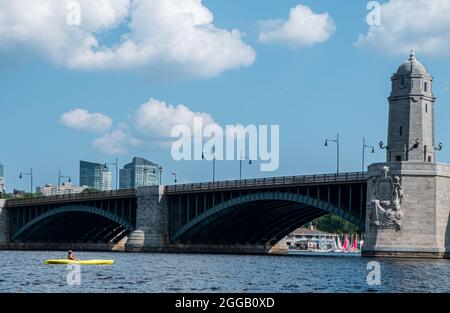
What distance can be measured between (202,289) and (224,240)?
288ft

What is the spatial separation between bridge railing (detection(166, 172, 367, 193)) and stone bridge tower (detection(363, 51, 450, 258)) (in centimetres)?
600

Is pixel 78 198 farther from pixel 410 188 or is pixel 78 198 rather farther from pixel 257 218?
pixel 410 188

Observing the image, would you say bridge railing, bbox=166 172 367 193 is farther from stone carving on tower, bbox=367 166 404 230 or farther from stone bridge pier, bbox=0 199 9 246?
stone bridge pier, bbox=0 199 9 246

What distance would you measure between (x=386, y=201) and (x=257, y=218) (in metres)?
41.7

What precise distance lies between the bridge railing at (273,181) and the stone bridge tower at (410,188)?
19.7ft

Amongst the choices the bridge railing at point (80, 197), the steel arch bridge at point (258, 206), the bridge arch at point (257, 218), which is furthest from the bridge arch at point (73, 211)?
the bridge arch at point (257, 218)

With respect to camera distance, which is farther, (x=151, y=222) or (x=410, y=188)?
(x=151, y=222)

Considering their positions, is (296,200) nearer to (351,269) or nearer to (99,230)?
(351,269)

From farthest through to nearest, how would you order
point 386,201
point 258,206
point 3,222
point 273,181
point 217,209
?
1. point 3,222
2. point 258,206
3. point 217,209
4. point 273,181
5. point 386,201

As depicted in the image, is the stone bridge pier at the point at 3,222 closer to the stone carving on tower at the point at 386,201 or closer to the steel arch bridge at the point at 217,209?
the steel arch bridge at the point at 217,209

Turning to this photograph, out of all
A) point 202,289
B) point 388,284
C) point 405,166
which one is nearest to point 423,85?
point 405,166

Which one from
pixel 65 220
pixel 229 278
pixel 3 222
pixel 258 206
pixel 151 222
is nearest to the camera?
pixel 229 278

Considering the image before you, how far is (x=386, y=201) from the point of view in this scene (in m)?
108

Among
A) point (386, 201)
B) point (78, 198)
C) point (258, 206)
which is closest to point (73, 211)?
point (78, 198)
